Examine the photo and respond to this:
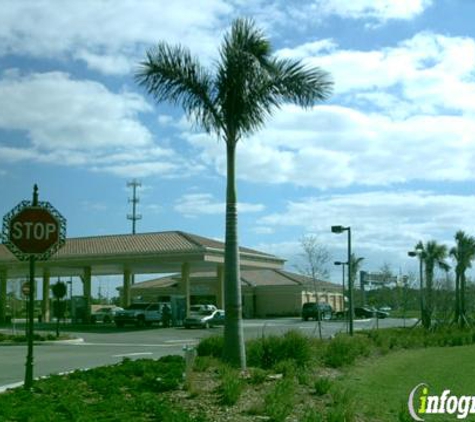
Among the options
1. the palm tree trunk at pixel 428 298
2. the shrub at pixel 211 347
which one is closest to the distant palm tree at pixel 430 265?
the palm tree trunk at pixel 428 298

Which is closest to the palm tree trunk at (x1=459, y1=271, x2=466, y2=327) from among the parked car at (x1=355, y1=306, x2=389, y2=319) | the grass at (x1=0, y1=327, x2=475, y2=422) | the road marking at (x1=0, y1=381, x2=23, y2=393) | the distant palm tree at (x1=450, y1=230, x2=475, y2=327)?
the distant palm tree at (x1=450, y1=230, x2=475, y2=327)

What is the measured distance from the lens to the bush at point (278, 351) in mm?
17125

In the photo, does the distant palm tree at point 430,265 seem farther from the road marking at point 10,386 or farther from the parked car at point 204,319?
the road marking at point 10,386

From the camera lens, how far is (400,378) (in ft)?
55.6

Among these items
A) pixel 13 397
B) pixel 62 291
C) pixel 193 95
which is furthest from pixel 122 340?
pixel 13 397

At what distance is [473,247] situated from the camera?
45.4 meters

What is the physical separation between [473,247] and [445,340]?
16911mm

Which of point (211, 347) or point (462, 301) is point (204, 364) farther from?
point (462, 301)

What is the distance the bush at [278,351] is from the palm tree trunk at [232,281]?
2.98 ft

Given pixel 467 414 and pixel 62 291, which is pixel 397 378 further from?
pixel 62 291

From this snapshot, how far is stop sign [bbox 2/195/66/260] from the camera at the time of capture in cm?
1318

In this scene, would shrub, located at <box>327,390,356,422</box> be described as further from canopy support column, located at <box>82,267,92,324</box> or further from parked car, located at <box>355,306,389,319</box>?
parked car, located at <box>355,306,389,319</box>

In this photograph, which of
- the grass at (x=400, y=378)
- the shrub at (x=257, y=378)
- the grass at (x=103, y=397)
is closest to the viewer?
the grass at (x=103, y=397)

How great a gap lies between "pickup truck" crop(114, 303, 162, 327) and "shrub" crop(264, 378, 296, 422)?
36515 millimetres
